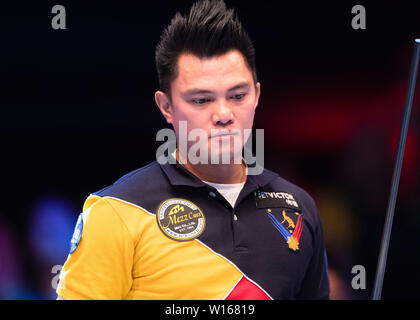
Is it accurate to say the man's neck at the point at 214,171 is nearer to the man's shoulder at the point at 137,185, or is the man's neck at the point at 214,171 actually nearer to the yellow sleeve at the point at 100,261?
the man's shoulder at the point at 137,185

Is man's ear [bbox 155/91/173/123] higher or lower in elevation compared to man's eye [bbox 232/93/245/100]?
lower

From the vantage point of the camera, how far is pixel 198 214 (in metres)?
1.71

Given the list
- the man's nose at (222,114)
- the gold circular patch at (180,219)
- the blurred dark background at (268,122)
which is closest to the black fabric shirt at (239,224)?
the gold circular patch at (180,219)

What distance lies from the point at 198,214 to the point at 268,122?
1.36 m

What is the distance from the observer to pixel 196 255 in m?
1.63

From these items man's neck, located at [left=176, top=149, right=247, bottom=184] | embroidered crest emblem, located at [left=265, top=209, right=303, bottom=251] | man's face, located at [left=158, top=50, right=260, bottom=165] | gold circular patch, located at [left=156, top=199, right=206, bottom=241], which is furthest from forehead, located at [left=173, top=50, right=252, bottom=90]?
embroidered crest emblem, located at [left=265, top=209, right=303, bottom=251]

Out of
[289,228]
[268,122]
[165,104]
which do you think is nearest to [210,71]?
[165,104]

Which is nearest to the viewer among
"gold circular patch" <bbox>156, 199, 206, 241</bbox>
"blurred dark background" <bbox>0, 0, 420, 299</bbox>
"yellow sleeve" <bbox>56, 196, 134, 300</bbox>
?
"yellow sleeve" <bbox>56, 196, 134, 300</bbox>

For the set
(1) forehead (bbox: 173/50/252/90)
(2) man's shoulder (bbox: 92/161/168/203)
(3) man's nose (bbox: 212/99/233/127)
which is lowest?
Answer: (2) man's shoulder (bbox: 92/161/168/203)

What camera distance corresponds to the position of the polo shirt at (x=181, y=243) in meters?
1.57

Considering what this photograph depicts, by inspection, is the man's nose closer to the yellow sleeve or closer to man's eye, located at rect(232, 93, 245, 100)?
man's eye, located at rect(232, 93, 245, 100)

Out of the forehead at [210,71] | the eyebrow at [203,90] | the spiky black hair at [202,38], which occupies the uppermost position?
the spiky black hair at [202,38]

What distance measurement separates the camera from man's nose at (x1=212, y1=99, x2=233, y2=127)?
1.65 meters
